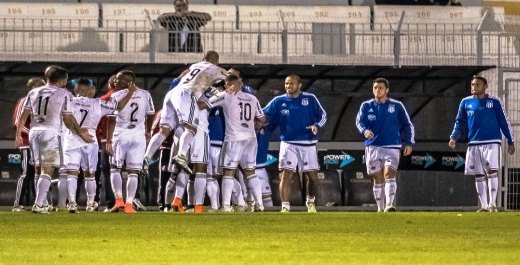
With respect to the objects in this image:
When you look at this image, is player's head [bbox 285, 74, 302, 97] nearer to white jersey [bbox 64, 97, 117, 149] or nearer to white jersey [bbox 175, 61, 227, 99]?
white jersey [bbox 175, 61, 227, 99]

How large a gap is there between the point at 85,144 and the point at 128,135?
3.42ft

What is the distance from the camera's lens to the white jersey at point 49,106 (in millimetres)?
18141

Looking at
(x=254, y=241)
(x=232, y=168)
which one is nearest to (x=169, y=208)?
(x=232, y=168)

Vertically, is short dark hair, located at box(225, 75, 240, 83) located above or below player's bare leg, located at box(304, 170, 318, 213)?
above

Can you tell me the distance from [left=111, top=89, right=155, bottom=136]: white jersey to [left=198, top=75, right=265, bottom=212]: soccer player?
1.02 meters

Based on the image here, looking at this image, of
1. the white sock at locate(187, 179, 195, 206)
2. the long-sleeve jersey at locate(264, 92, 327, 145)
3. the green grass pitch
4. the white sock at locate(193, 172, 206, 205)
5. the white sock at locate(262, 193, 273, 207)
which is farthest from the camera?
the white sock at locate(262, 193, 273, 207)

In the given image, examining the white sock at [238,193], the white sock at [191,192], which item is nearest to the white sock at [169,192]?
the white sock at [191,192]

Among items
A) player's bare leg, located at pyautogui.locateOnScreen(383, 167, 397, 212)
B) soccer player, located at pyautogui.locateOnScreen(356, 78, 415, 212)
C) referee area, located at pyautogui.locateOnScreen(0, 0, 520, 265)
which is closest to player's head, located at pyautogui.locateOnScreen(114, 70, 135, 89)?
referee area, located at pyautogui.locateOnScreen(0, 0, 520, 265)

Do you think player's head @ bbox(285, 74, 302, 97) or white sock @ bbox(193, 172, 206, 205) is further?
player's head @ bbox(285, 74, 302, 97)

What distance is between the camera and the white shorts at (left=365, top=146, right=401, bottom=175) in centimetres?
2177

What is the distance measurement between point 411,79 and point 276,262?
55.5 feet

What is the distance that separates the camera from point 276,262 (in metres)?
9.67

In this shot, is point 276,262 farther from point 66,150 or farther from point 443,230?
point 66,150

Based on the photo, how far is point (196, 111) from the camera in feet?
62.4
